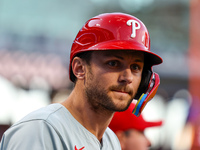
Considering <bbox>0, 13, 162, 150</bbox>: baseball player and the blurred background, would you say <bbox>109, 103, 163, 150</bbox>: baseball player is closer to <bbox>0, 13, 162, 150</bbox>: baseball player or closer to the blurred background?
<bbox>0, 13, 162, 150</bbox>: baseball player

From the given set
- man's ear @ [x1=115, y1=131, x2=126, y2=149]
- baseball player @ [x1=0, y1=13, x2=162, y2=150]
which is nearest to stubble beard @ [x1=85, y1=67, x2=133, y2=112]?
baseball player @ [x1=0, y1=13, x2=162, y2=150]

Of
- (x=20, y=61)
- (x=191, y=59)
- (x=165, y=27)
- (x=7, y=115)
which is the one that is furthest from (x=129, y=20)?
(x=165, y=27)

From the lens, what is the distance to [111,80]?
222cm

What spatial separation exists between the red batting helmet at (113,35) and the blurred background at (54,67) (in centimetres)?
637

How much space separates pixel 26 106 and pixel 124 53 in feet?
39.0

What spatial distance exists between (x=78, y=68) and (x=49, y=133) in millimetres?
555

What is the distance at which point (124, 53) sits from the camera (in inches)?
90.4

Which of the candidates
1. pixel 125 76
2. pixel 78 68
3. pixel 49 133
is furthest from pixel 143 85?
pixel 49 133

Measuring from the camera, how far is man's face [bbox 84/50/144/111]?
222 centimetres

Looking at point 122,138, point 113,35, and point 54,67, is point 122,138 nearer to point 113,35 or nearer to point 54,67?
point 113,35

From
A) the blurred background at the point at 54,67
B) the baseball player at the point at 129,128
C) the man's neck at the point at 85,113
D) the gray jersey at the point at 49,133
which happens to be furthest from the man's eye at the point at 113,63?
the blurred background at the point at 54,67

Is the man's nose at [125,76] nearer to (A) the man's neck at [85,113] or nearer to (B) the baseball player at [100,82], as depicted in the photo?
(B) the baseball player at [100,82]

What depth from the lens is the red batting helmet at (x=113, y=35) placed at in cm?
232

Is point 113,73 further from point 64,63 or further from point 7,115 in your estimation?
point 64,63
